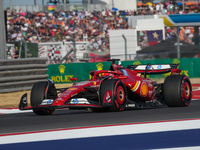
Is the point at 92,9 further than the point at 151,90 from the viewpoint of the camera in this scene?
Yes

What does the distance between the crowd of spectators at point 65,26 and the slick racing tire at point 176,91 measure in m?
22.2

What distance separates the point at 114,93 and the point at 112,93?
0.12 feet

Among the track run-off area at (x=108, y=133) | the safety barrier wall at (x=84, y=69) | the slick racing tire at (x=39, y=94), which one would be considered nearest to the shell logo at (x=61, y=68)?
the safety barrier wall at (x=84, y=69)

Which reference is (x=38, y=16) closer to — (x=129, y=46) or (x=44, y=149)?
(x=129, y=46)

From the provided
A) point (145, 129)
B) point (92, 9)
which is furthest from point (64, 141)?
point (92, 9)

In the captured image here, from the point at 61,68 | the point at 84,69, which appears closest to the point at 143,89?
the point at 84,69

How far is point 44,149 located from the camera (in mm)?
4586

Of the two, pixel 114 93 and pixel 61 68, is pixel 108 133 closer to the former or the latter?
pixel 114 93

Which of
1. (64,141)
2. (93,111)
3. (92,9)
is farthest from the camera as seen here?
(92,9)

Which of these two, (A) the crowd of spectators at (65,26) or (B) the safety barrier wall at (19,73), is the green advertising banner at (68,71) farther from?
(A) the crowd of spectators at (65,26)

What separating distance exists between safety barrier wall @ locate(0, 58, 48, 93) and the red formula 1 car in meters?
5.01

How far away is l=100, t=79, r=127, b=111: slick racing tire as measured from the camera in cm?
755

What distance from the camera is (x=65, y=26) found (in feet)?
112

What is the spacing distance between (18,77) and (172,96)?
6.45 m
